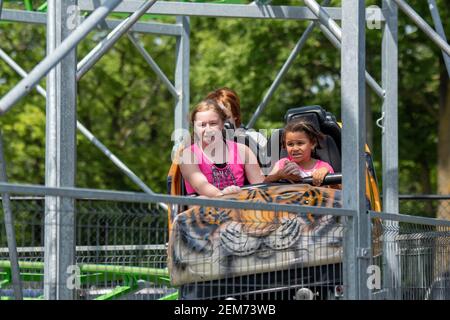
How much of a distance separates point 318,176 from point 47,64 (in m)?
2.09

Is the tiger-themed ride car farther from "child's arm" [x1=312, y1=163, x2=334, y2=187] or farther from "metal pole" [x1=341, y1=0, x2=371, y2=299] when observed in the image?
"child's arm" [x1=312, y1=163, x2=334, y2=187]

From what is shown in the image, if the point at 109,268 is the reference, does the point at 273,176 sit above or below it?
above

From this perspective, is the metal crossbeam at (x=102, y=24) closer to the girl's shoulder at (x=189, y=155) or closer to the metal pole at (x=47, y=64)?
the girl's shoulder at (x=189, y=155)

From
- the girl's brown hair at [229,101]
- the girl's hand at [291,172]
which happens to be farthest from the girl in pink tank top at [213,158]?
the girl's brown hair at [229,101]

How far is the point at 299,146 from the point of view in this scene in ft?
22.7

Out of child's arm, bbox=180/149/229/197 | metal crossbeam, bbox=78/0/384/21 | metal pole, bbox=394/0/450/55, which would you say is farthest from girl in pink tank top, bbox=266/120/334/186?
metal crossbeam, bbox=78/0/384/21

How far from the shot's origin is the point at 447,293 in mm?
5883

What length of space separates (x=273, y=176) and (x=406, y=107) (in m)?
15.8

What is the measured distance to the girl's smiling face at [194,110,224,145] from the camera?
6637 mm

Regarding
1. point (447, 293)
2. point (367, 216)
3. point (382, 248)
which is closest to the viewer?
point (367, 216)

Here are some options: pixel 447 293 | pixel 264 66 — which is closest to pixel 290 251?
pixel 447 293

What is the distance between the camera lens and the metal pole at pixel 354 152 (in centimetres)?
506
